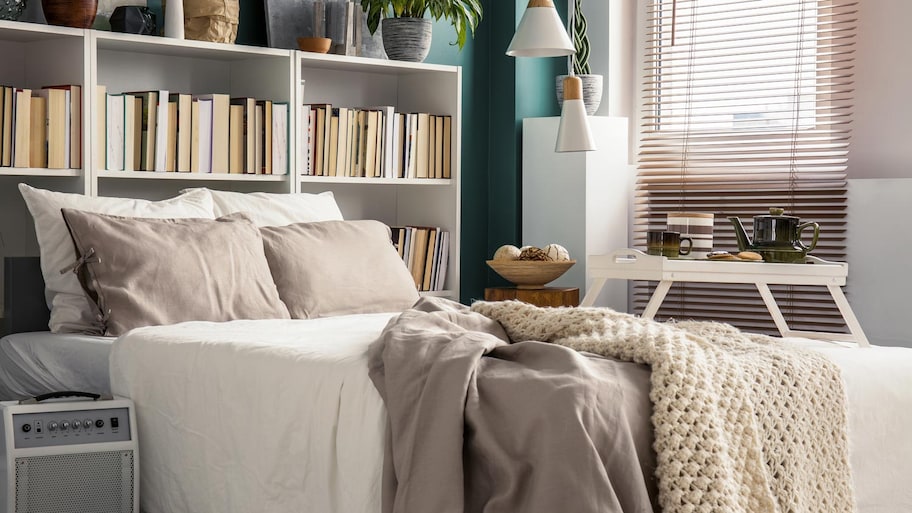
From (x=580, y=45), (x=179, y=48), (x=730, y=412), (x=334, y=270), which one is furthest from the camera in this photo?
(x=580, y=45)

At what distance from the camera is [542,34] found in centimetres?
388

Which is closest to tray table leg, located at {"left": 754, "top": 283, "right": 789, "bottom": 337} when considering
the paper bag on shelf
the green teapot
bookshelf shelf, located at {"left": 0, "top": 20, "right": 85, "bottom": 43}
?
the green teapot

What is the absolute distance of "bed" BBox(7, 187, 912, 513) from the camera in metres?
1.85

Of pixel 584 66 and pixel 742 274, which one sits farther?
pixel 584 66

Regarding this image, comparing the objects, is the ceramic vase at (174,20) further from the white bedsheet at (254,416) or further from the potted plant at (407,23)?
the white bedsheet at (254,416)

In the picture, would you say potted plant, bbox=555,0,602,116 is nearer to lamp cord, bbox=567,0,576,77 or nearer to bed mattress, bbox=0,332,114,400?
lamp cord, bbox=567,0,576,77

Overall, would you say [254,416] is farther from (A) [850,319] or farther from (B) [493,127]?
(B) [493,127]

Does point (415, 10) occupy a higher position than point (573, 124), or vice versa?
point (415, 10)

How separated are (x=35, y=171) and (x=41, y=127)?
144 millimetres

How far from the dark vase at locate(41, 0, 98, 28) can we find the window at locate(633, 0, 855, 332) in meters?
2.61

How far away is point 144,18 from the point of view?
3.63m

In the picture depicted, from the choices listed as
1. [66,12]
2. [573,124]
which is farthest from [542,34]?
[66,12]

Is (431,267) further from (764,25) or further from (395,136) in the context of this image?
(764,25)

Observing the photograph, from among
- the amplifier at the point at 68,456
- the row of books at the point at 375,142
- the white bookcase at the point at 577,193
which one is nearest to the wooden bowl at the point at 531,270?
the white bookcase at the point at 577,193
